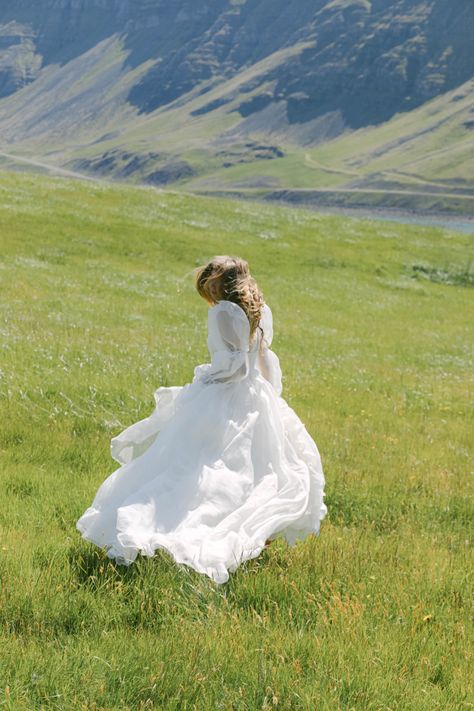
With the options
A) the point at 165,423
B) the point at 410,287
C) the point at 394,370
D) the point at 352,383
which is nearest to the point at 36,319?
the point at 352,383

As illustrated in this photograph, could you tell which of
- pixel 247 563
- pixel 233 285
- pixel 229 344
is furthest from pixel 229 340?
pixel 247 563

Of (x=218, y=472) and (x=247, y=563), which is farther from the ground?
(x=218, y=472)

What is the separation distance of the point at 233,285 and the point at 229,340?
528 mm

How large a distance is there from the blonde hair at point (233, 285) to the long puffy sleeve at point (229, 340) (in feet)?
0.33

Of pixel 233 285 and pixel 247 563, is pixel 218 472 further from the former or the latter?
pixel 233 285

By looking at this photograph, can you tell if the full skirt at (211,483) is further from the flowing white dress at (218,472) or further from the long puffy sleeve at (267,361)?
the long puffy sleeve at (267,361)

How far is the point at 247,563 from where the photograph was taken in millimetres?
6008

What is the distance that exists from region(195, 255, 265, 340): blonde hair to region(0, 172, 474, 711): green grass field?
2.26m

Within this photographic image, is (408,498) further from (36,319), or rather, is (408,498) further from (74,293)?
(74,293)

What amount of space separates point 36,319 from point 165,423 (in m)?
10.2

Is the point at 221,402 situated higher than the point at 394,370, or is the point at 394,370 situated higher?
the point at 221,402

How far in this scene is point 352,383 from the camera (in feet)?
50.5

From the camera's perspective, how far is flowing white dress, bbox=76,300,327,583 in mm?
5719

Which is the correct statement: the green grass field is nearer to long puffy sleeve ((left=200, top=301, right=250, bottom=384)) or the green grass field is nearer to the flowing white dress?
the flowing white dress
